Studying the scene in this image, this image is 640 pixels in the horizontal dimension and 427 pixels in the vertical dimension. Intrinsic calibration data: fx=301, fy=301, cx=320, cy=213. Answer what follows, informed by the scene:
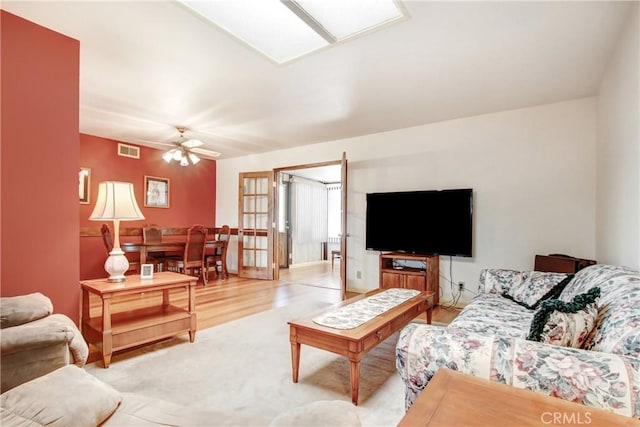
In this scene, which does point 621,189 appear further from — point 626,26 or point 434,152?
point 434,152

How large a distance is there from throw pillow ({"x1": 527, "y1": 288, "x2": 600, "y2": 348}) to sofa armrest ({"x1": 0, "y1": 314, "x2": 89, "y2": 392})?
2.35m

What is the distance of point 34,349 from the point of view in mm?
1561

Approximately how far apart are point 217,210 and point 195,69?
176 inches

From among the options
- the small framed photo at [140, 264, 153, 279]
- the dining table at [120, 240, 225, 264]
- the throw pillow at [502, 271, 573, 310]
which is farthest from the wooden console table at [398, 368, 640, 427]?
the dining table at [120, 240, 225, 264]

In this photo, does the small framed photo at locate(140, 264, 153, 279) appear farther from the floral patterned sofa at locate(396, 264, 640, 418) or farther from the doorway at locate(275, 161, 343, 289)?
the doorway at locate(275, 161, 343, 289)

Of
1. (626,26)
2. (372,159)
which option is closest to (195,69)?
(372,159)

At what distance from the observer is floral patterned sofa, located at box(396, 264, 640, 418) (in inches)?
37.1

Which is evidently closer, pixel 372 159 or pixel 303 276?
pixel 372 159

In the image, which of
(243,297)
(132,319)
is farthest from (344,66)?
(243,297)

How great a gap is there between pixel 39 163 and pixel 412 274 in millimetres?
3813

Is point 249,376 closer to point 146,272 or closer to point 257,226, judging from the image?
point 146,272

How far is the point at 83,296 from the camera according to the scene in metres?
2.47

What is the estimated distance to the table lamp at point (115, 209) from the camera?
2.47m

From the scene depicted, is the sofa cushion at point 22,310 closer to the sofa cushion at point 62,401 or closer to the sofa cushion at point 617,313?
the sofa cushion at point 62,401
